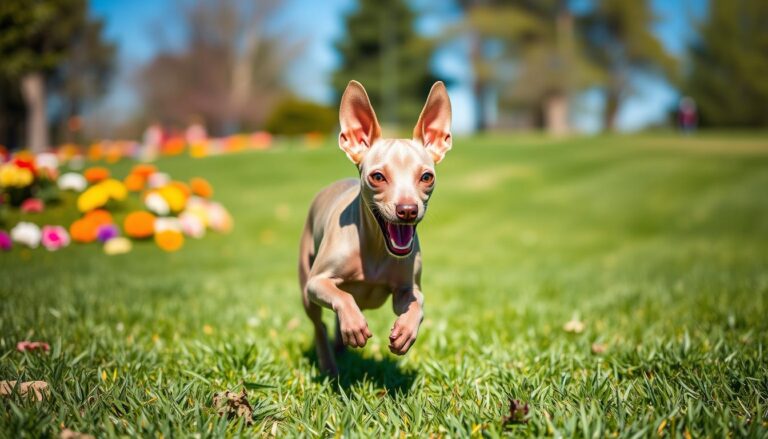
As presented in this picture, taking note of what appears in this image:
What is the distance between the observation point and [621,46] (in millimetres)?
44188

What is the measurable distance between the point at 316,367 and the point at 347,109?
1671mm

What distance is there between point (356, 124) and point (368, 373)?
1560mm

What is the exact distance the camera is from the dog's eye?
266cm

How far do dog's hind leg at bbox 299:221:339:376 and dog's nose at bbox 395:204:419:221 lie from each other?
3.07ft

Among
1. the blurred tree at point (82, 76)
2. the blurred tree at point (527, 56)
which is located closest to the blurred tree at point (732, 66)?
the blurred tree at point (527, 56)

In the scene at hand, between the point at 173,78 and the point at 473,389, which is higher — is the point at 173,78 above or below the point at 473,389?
above

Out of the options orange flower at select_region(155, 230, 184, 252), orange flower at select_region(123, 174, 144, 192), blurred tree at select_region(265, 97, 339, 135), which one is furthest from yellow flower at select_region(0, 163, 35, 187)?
blurred tree at select_region(265, 97, 339, 135)

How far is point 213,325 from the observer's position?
4.66 metres

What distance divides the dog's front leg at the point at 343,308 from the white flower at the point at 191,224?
26.8 ft

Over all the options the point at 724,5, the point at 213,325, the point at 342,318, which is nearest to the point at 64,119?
the point at 213,325

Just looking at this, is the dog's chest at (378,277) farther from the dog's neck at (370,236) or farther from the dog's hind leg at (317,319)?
the dog's hind leg at (317,319)

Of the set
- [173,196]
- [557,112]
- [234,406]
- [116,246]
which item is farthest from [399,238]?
[557,112]

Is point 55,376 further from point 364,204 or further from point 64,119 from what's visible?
point 64,119

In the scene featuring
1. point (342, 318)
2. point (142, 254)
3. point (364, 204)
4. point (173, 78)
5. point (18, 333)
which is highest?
point (173, 78)
